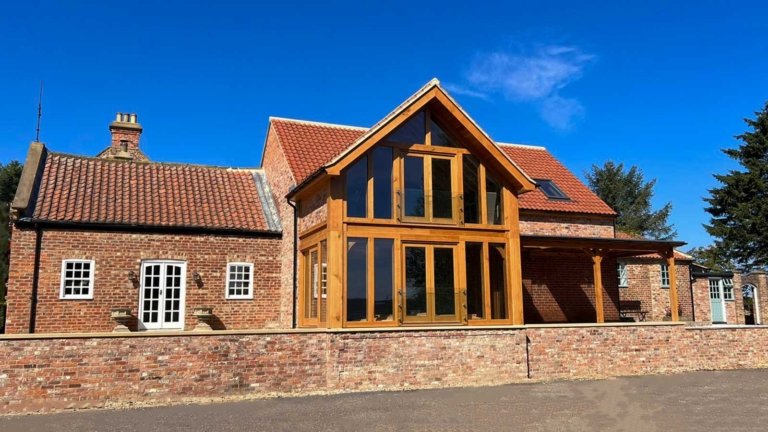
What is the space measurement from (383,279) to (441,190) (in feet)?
8.89

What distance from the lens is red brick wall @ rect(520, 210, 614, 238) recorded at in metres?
20.4

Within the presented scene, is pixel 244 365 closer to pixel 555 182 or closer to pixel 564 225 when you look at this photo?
pixel 564 225

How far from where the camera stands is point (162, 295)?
16281 millimetres

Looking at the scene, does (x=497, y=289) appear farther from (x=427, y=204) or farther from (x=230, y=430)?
(x=230, y=430)

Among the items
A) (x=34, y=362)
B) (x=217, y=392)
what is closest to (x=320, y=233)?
(x=217, y=392)

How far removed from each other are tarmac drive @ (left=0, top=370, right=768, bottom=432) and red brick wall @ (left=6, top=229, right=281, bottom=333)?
563cm

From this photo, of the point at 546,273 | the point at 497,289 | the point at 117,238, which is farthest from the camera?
the point at 546,273

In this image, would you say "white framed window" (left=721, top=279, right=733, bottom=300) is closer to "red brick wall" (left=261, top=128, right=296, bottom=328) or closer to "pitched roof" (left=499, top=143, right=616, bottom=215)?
"pitched roof" (left=499, top=143, right=616, bottom=215)

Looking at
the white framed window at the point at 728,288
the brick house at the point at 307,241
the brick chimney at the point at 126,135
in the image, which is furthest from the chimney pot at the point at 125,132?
the white framed window at the point at 728,288

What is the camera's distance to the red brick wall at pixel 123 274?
1502 cm

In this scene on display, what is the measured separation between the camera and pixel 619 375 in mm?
15172

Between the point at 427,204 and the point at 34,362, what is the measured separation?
8657mm

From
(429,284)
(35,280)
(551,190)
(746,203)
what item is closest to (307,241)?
(429,284)

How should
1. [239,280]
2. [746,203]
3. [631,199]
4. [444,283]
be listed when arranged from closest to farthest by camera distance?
1. [444,283]
2. [239,280]
3. [746,203]
4. [631,199]
